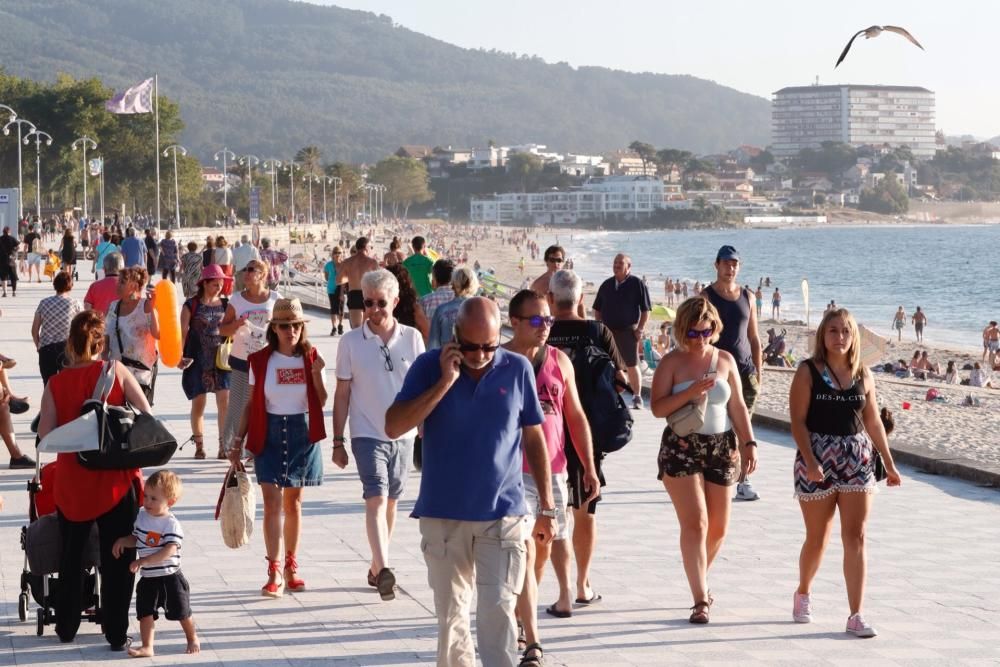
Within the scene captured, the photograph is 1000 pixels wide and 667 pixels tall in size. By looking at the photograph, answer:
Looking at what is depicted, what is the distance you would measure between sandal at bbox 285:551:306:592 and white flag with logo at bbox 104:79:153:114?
2021 inches

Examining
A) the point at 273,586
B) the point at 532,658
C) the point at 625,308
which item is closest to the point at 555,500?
the point at 532,658

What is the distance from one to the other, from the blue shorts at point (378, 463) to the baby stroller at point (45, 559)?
1222mm

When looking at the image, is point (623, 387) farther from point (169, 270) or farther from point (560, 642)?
point (169, 270)

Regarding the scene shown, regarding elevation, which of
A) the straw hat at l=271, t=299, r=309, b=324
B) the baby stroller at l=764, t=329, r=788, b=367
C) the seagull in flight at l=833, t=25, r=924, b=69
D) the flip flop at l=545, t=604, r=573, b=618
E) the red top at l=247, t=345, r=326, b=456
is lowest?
the baby stroller at l=764, t=329, r=788, b=367

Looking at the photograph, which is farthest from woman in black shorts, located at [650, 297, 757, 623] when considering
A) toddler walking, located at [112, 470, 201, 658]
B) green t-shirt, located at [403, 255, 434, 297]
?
green t-shirt, located at [403, 255, 434, 297]

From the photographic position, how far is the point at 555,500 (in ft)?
19.3

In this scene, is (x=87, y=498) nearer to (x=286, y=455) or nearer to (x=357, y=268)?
(x=286, y=455)

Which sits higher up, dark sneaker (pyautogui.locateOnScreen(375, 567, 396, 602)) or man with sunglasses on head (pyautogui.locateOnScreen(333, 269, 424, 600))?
man with sunglasses on head (pyautogui.locateOnScreen(333, 269, 424, 600))

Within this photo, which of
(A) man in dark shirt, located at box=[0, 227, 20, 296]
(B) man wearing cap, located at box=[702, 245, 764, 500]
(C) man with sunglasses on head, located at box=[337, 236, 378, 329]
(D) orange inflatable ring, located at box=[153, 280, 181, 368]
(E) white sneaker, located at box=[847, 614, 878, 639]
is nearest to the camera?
(E) white sneaker, located at box=[847, 614, 878, 639]

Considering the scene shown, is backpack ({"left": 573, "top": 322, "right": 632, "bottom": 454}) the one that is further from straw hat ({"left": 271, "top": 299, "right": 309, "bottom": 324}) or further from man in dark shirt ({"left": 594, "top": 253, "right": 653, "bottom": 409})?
man in dark shirt ({"left": 594, "top": 253, "right": 653, "bottom": 409})

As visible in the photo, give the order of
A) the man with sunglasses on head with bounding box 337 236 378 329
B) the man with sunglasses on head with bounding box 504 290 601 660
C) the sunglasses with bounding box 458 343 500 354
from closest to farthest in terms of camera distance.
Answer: the sunglasses with bounding box 458 343 500 354 → the man with sunglasses on head with bounding box 504 290 601 660 → the man with sunglasses on head with bounding box 337 236 378 329

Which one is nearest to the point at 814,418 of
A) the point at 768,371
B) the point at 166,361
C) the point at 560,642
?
the point at 560,642

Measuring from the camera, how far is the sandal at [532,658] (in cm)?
538

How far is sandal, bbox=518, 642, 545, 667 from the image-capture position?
5.38m
